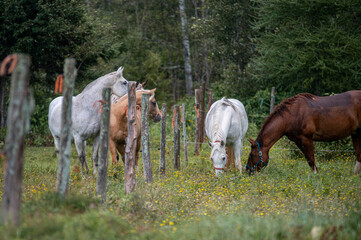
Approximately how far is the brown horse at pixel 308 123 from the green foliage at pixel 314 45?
316 inches

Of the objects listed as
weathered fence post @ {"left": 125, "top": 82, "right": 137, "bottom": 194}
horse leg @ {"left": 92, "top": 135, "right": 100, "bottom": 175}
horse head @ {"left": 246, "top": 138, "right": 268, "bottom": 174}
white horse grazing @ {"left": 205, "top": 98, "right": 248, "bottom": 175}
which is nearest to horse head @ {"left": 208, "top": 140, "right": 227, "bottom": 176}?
white horse grazing @ {"left": 205, "top": 98, "right": 248, "bottom": 175}

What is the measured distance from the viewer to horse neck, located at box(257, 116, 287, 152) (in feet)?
31.2

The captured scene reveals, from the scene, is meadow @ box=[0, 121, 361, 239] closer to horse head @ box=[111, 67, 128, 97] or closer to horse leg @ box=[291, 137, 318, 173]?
horse leg @ box=[291, 137, 318, 173]

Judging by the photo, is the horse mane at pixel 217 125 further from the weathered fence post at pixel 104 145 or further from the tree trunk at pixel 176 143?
the weathered fence post at pixel 104 145

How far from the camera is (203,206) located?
654 cm

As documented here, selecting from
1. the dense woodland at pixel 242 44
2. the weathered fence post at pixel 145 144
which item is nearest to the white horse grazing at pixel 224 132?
the weathered fence post at pixel 145 144

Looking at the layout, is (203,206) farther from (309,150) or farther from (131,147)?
(309,150)

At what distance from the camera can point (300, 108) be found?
9672 millimetres

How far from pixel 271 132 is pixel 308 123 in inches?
36.7

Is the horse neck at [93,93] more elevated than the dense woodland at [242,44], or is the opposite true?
the dense woodland at [242,44]

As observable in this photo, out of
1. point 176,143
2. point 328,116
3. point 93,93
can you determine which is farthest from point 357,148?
point 93,93

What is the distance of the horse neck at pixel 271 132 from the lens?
31.2 feet

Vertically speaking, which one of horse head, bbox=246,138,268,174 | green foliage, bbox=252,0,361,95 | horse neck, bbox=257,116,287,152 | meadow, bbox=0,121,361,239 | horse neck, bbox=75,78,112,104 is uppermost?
green foliage, bbox=252,0,361,95

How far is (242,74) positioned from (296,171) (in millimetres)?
13363
